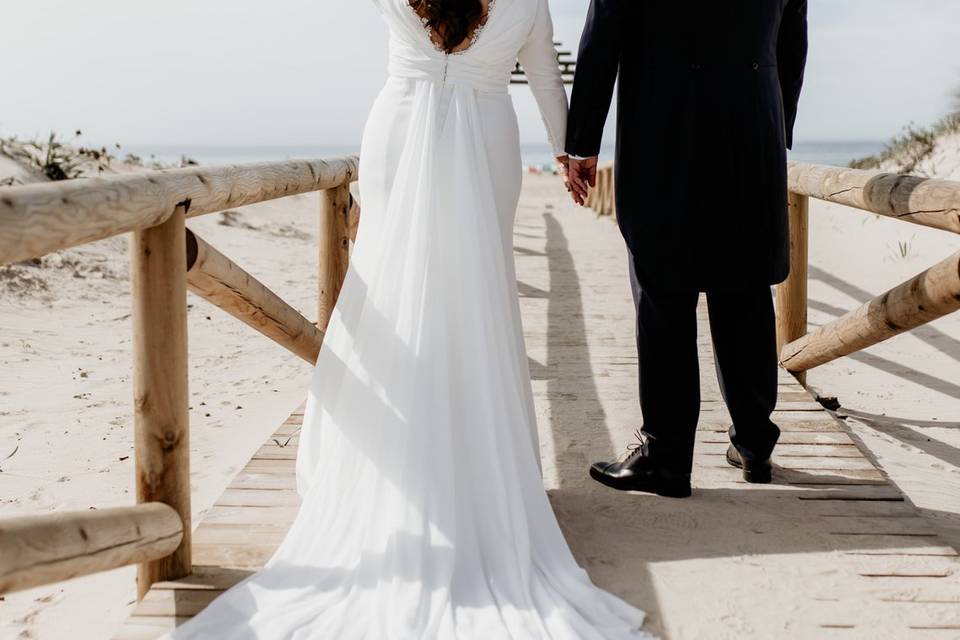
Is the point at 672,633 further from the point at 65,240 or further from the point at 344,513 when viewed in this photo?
the point at 65,240

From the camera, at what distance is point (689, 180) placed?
3.14 meters

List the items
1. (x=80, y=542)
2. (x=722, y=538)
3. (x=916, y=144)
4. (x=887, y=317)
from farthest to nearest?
1. (x=916, y=144)
2. (x=887, y=317)
3. (x=722, y=538)
4. (x=80, y=542)

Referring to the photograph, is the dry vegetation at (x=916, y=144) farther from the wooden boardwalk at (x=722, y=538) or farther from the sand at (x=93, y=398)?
the wooden boardwalk at (x=722, y=538)

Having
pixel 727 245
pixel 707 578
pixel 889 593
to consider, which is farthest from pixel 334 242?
pixel 889 593

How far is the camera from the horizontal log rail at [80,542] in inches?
72.8

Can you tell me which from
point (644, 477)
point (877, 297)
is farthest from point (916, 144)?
point (644, 477)

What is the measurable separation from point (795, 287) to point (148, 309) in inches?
148

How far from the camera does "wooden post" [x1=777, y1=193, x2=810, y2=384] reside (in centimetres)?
512

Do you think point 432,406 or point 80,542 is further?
point 432,406

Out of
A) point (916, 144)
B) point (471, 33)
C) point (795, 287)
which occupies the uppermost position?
point (471, 33)

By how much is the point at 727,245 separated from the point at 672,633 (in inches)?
53.0

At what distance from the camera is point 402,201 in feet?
9.66

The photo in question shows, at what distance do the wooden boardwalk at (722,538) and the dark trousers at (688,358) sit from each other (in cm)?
27

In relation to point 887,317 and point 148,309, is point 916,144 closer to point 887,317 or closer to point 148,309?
point 887,317
